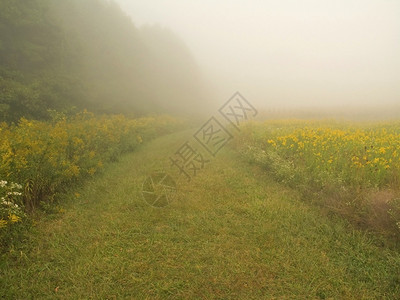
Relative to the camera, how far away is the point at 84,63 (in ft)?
64.2

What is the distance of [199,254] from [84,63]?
2032 cm

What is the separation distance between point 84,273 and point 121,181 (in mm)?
3428

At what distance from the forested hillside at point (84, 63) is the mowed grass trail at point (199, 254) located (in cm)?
895

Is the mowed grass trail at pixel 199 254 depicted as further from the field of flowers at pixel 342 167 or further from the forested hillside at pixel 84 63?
the forested hillside at pixel 84 63

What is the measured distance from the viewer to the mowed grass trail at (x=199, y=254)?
299 cm

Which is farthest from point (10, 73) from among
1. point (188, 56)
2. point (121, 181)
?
point (188, 56)

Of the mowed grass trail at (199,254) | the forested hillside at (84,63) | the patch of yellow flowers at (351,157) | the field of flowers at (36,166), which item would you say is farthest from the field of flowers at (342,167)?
the forested hillside at (84,63)

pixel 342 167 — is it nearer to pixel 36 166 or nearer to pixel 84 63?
pixel 36 166

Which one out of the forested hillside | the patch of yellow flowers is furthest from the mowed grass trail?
the forested hillside

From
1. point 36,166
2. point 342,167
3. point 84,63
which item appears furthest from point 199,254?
point 84,63

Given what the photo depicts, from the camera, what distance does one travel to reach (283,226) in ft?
→ 14.0

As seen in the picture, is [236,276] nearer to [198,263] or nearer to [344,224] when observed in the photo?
[198,263]

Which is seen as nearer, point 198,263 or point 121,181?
point 198,263

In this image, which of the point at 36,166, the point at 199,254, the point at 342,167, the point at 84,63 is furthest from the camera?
the point at 84,63
